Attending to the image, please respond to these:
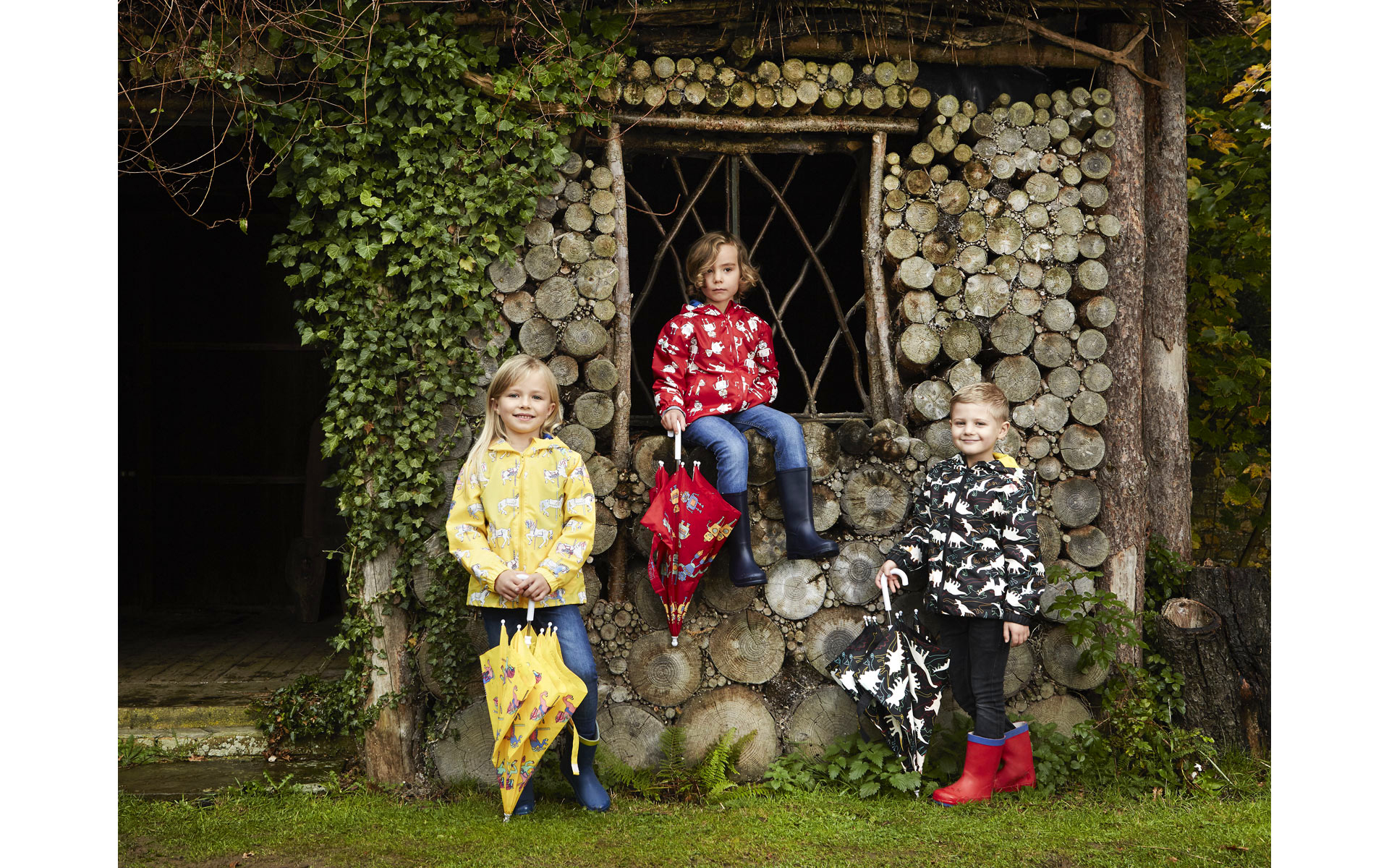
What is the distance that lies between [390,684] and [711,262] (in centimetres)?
211

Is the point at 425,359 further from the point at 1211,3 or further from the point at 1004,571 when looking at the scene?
the point at 1211,3

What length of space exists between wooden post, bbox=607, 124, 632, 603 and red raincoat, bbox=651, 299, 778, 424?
0.14 m

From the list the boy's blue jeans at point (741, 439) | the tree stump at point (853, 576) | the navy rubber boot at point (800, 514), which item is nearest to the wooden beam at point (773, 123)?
the boy's blue jeans at point (741, 439)

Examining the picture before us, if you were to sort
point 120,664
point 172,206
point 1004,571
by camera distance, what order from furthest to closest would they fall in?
1. point 172,206
2. point 120,664
3. point 1004,571

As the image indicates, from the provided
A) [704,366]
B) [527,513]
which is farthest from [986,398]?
[527,513]

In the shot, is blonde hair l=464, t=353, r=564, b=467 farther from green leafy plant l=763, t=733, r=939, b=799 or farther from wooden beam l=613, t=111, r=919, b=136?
green leafy plant l=763, t=733, r=939, b=799

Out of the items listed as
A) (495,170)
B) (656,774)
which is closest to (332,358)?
(495,170)

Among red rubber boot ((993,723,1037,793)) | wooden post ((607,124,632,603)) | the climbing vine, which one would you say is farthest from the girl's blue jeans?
red rubber boot ((993,723,1037,793))

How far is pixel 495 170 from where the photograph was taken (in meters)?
3.69

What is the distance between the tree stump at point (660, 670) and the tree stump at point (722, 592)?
0.22 m

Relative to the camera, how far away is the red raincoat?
12.4ft

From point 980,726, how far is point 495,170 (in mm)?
2818

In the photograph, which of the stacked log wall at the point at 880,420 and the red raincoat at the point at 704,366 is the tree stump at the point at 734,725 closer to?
the stacked log wall at the point at 880,420

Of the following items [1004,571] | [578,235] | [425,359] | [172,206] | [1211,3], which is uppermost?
[1211,3]
